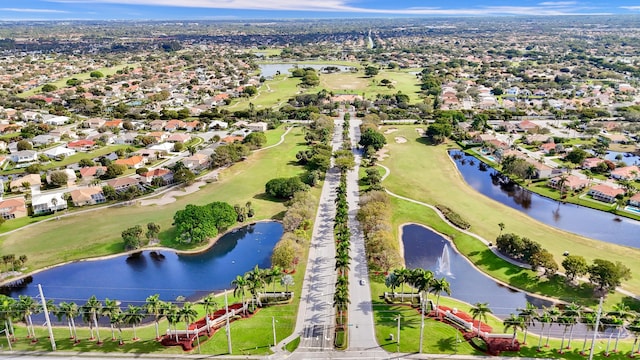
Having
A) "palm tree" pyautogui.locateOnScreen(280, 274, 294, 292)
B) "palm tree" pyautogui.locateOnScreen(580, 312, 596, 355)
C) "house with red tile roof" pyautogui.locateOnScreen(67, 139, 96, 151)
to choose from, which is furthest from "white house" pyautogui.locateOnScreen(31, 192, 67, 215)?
"palm tree" pyautogui.locateOnScreen(580, 312, 596, 355)

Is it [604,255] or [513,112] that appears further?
[513,112]

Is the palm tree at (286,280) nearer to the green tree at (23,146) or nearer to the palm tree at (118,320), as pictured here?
→ the palm tree at (118,320)

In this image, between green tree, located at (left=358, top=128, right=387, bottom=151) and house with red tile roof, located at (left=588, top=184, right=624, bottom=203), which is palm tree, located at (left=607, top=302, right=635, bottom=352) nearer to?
house with red tile roof, located at (left=588, top=184, right=624, bottom=203)

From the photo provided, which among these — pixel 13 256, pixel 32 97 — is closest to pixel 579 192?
pixel 13 256

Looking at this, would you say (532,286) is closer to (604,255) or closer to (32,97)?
(604,255)

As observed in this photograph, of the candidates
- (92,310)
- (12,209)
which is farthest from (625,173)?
(12,209)

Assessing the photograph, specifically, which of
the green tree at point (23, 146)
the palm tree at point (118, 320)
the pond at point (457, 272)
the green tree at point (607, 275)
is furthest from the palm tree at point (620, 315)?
the green tree at point (23, 146)

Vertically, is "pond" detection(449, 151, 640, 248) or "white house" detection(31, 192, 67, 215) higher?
"white house" detection(31, 192, 67, 215)
